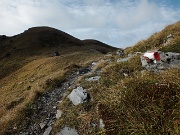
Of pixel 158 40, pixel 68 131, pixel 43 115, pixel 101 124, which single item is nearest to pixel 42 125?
pixel 43 115

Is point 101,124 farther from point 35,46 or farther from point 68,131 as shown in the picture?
point 35,46

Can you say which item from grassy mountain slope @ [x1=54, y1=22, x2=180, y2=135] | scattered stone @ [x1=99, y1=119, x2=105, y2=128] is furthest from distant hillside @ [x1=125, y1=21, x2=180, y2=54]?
scattered stone @ [x1=99, y1=119, x2=105, y2=128]

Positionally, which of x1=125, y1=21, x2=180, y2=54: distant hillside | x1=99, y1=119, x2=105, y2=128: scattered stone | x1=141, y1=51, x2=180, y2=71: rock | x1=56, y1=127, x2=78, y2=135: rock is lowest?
x1=56, y1=127, x2=78, y2=135: rock

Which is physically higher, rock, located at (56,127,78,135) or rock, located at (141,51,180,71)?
rock, located at (141,51,180,71)

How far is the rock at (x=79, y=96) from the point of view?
12359 mm

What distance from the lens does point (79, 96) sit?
12.8 m

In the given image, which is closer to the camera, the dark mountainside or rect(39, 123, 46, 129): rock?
the dark mountainside

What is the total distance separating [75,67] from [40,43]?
5475 cm

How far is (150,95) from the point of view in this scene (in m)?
8.73

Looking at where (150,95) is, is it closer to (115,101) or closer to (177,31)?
(115,101)

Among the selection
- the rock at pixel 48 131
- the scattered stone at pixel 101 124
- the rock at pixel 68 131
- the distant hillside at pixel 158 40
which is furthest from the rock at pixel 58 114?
the distant hillside at pixel 158 40

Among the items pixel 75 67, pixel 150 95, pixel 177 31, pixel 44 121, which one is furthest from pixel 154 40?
pixel 150 95

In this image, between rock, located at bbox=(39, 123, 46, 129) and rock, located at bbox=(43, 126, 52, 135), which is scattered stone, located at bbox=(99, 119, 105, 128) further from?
rock, located at bbox=(39, 123, 46, 129)

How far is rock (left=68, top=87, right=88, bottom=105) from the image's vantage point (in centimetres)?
1236
